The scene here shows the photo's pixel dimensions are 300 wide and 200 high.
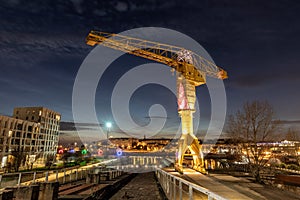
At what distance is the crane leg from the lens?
20.6 metres

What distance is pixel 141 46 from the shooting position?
2461 centimetres

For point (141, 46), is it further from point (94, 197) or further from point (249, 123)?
point (94, 197)

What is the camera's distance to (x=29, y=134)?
63.2m

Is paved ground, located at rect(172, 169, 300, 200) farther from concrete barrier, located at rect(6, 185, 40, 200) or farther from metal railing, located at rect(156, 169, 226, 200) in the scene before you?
concrete barrier, located at rect(6, 185, 40, 200)

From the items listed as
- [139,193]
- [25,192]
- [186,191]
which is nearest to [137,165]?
[139,193]

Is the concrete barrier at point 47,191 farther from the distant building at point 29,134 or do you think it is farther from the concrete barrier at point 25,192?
the distant building at point 29,134

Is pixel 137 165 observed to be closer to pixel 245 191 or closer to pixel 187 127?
pixel 187 127

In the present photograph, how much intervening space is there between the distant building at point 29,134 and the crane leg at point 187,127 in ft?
149

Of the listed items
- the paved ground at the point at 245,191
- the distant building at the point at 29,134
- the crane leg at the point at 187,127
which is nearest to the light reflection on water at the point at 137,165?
the crane leg at the point at 187,127

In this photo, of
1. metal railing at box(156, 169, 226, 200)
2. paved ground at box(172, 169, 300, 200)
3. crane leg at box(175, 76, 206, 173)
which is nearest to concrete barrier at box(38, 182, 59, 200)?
metal railing at box(156, 169, 226, 200)

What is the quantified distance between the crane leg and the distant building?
45316 millimetres

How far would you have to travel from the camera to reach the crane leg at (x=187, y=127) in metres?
20.6

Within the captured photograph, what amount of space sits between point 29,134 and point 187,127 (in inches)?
2401

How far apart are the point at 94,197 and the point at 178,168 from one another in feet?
38.1
